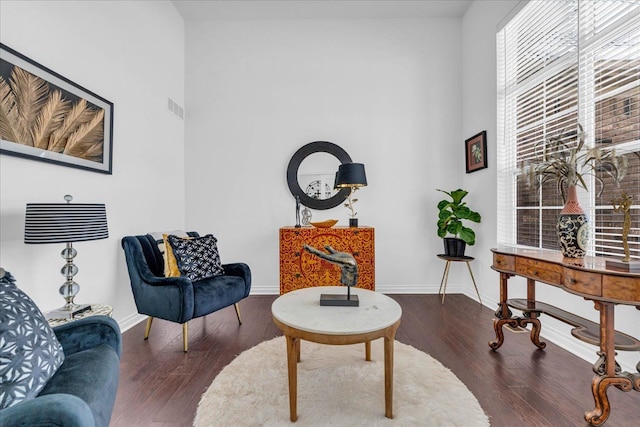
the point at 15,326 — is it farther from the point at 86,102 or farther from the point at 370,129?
the point at 370,129

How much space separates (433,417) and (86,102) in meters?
3.40

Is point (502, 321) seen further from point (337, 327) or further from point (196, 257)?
point (196, 257)

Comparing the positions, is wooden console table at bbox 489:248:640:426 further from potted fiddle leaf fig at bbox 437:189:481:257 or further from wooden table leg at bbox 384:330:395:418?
potted fiddle leaf fig at bbox 437:189:481:257

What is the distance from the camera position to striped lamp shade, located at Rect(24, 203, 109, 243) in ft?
5.42

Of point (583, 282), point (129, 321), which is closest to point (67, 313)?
point (129, 321)

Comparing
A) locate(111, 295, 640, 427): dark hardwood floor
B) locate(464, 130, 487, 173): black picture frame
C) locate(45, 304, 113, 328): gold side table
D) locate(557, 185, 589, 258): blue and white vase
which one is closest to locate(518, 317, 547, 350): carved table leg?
locate(111, 295, 640, 427): dark hardwood floor

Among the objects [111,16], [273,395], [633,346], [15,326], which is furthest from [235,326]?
[111,16]

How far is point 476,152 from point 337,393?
327 cm

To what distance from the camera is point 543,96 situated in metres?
2.78

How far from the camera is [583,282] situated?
1.60 metres

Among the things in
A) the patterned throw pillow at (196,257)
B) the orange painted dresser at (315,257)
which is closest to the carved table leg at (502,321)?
the orange painted dresser at (315,257)

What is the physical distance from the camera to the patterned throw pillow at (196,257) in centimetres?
259

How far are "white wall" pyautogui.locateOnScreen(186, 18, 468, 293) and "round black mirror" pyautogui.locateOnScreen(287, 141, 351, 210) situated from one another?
4.7 inches

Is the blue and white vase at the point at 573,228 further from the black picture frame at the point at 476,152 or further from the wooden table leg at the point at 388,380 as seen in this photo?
the black picture frame at the point at 476,152
